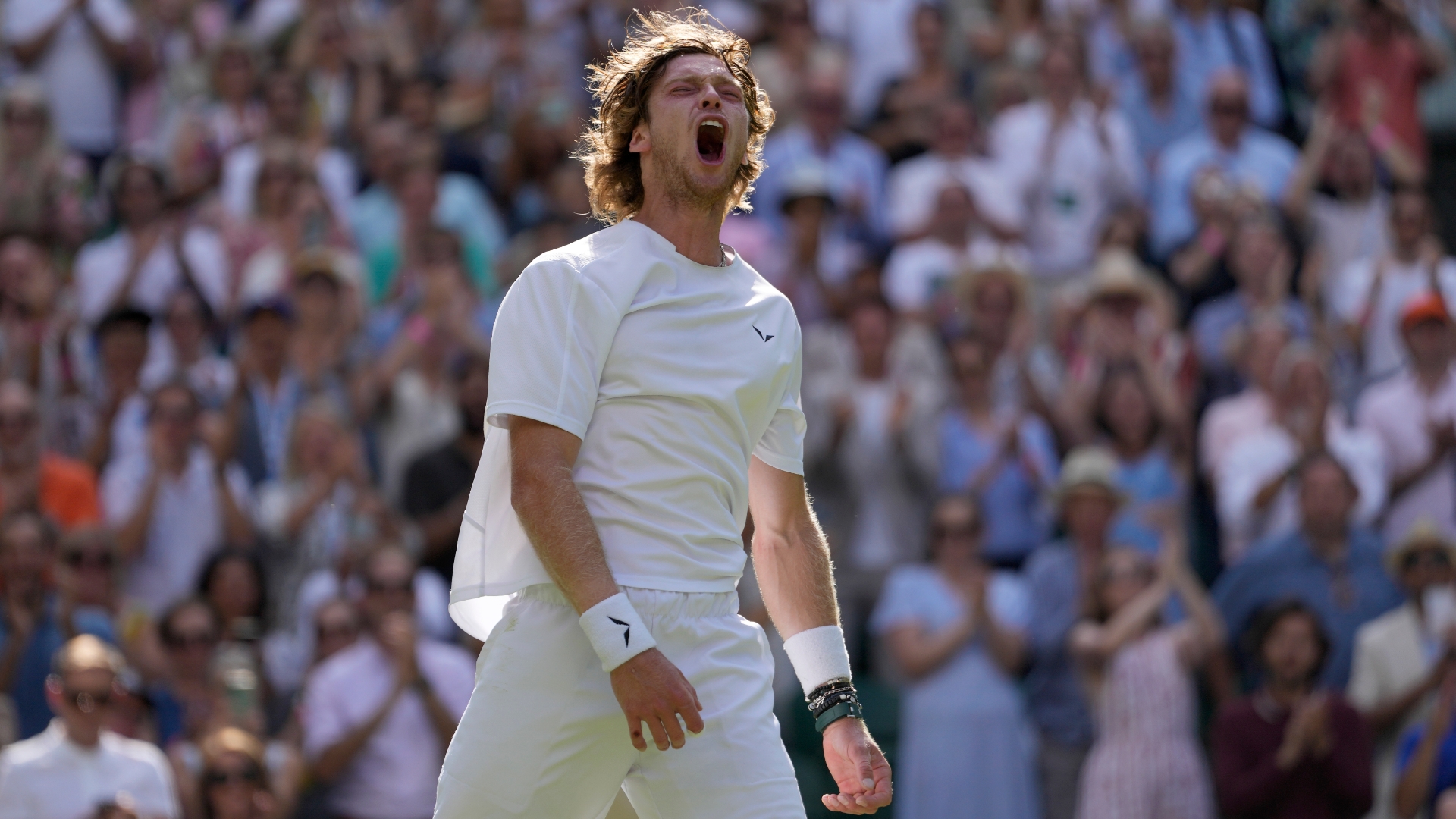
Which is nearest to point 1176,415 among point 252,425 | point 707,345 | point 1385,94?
point 1385,94

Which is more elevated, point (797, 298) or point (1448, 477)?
point (797, 298)

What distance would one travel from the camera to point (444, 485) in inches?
339

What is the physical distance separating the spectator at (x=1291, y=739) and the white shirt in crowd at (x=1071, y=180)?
342cm

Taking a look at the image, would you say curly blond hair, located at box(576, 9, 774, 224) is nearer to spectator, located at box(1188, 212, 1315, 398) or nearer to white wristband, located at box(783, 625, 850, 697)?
white wristband, located at box(783, 625, 850, 697)

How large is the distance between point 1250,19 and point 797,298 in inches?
178

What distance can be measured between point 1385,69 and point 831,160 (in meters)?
3.44

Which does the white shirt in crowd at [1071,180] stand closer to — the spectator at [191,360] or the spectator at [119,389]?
the spectator at [191,360]

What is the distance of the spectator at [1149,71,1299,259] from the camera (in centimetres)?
1052

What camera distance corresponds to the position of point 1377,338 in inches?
393

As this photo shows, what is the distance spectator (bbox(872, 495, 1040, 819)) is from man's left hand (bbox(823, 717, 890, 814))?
14.7ft

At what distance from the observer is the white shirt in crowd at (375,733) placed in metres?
7.61

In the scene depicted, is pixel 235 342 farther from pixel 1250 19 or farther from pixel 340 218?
pixel 1250 19

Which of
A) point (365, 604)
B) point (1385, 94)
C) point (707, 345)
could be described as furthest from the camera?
point (1385, 94)

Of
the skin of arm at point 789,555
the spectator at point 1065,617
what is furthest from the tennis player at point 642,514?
the spectator at point 1065,617
